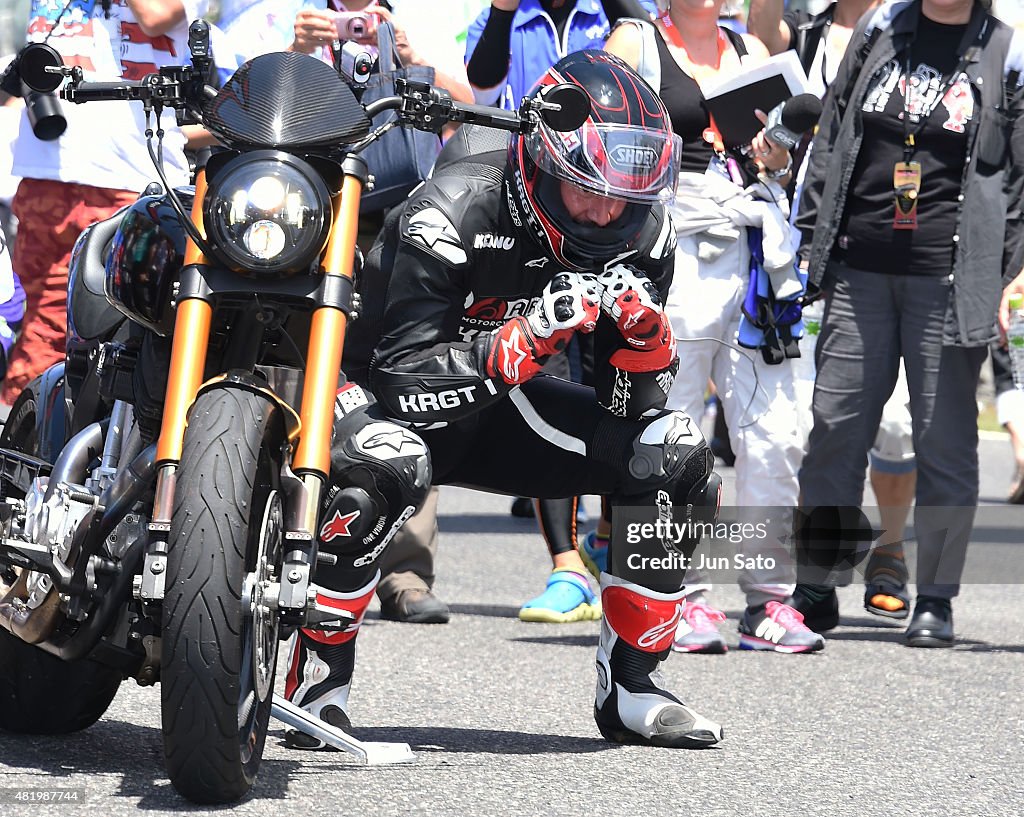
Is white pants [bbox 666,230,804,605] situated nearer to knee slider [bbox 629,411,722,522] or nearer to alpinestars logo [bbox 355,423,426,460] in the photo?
knee slider [bbox 629,411,722,522]

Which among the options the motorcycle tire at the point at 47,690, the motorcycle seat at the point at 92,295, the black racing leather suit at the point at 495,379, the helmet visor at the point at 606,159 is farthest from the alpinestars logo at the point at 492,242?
the motorcycle tire at the point at 47,690

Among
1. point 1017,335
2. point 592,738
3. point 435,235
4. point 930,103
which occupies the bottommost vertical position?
point 592,738

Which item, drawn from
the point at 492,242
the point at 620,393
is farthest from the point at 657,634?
the point at 492,242

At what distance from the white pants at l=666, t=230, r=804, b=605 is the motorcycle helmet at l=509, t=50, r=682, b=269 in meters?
1.70

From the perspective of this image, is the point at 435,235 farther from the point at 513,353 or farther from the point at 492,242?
the point at 513,353

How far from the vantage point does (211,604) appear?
328cm

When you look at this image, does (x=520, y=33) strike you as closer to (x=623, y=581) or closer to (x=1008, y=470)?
(x=623, y=581)

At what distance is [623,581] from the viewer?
4480mm

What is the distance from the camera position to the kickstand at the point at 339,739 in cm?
384

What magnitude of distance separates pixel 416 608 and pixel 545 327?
2.39 meters

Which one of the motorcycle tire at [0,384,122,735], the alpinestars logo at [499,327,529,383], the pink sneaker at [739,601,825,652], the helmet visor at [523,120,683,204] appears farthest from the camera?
the pink sneaker at [739,601,825,652]

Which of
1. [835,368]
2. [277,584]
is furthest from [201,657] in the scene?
[835,368]

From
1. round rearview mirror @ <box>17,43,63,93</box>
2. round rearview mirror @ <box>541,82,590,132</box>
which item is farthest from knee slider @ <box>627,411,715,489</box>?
round rearview mirror @ <box>17,43,63,93</box>

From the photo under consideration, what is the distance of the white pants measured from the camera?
6125mm
